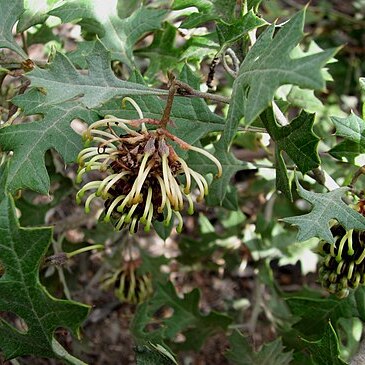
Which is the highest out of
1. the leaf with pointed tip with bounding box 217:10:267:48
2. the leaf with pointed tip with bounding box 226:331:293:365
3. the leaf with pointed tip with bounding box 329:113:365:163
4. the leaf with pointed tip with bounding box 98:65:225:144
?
the leaf with pointed tip with bounding box 217:10:267:48

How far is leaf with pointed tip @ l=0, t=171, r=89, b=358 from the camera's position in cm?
120

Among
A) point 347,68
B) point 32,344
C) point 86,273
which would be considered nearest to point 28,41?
point 86,273

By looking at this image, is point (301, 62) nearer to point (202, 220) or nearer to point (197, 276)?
point (202, 220)

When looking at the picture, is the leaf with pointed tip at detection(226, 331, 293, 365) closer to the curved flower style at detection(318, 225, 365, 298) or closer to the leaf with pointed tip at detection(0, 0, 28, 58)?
the curved flower style at detection(318, 225, 365, 298)

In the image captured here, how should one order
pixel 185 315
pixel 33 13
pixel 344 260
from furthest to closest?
pixel 185 315
pixel 33 13
pixel 344 260

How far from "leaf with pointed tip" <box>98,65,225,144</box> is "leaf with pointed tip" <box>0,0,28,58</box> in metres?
0.35

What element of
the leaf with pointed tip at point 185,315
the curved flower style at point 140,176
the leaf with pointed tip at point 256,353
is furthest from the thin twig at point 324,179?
the leaf with pointed tip at point 185,315

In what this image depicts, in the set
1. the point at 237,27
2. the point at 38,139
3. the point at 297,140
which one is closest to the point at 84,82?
the point at 38,139

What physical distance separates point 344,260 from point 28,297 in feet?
2.29

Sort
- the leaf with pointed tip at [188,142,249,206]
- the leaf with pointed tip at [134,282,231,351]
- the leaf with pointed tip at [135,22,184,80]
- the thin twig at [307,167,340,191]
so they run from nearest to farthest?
the thin twig at [307,167,340,191], the leaf with pointed tip at [188,142,249,206], the leaf with pointed tip at [135,22,184,80], the leaf with pointed tip at [134,282,231,351]

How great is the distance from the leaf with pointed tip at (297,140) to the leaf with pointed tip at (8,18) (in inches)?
27.1

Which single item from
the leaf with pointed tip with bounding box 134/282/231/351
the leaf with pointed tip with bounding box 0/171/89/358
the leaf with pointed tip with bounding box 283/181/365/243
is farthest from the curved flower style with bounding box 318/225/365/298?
the leaf with pointed tip with bounding box 134/282/231/351

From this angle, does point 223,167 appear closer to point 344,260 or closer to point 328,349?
point 344,260

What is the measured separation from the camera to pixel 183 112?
1.58 metres
